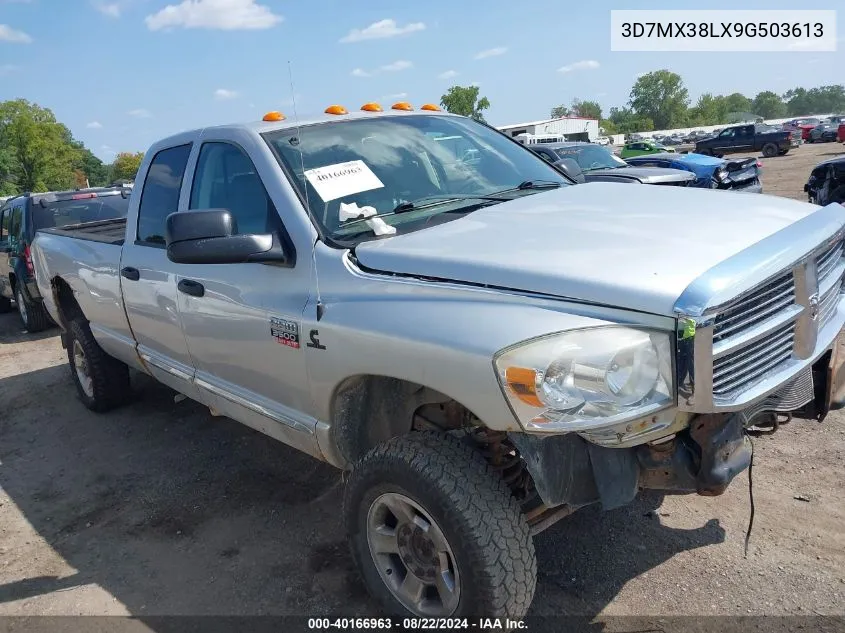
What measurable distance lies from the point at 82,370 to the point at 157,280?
2317 millimetres

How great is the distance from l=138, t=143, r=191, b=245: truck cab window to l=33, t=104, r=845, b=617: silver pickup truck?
0.26m

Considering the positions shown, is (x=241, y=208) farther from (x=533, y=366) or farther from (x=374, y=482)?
(x=533, y=366)

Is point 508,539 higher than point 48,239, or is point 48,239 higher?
point 48,239

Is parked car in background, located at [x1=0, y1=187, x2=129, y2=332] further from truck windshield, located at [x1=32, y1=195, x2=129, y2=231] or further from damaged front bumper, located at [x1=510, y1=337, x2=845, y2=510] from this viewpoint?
damaged front bumper, located at [x1=510, y1=337, x2=845, y2=510]

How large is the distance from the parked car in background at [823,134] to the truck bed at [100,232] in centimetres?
4748

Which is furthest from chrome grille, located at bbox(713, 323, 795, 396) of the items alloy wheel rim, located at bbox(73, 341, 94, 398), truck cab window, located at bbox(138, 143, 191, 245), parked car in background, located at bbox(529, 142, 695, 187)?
alloy wheel rim, located at bbox(73, 341, 94, 398)

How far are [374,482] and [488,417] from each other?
639mm

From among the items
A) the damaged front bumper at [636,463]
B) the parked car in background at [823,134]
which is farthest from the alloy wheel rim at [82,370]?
the parked car in background at [823,134]

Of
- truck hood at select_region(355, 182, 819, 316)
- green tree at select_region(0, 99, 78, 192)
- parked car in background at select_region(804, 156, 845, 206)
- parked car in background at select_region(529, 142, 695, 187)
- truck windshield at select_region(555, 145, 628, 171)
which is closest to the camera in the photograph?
truck hood at select_region(355, 182, 819, 316)

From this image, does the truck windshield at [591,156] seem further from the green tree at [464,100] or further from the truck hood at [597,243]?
the green tree at [464,100]

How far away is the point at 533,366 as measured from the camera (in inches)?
80.6

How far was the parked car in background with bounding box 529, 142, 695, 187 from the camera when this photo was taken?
984cm

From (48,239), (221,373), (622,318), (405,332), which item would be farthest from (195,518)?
(48,239)

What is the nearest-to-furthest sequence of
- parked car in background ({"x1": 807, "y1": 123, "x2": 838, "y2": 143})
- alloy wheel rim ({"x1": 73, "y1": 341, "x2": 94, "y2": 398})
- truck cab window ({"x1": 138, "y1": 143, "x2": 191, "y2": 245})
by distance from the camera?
truck cab window ({"x1": 138, "y1": 143, "x2": 191, "y2": 245})
alloy wheel rim ({"x1": 73, "y1": 341, "x2": 94, "y2": 398})
parked car in background ({"x1": 807, "y1": 123, "x2": 838, "y2": 143})
